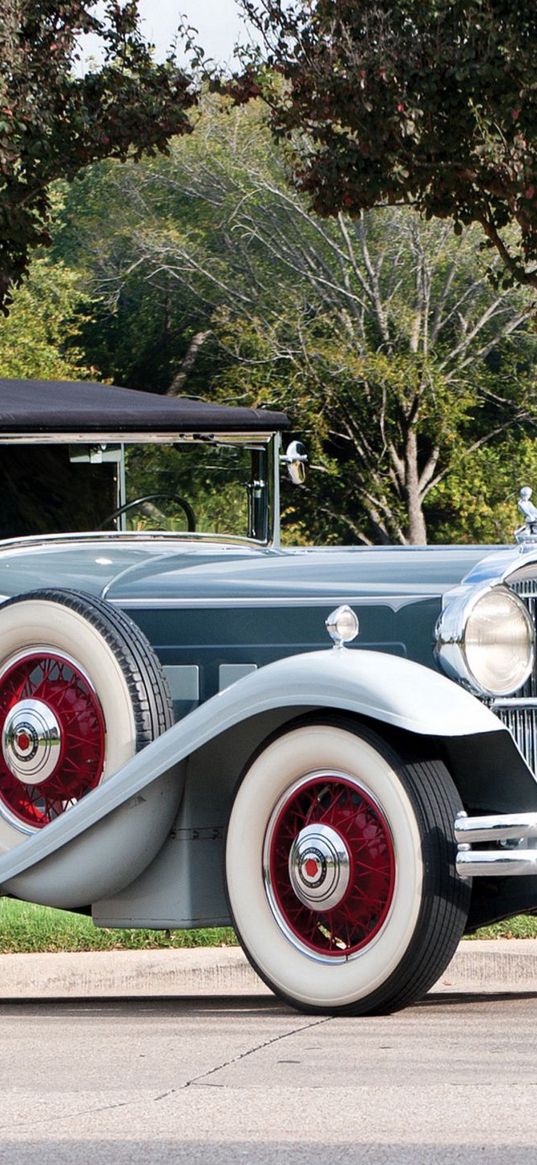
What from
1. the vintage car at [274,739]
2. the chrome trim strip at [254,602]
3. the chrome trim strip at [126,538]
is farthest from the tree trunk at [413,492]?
the chrome trim strip at [254,602]

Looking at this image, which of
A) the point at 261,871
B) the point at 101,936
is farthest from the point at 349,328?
the point at 261,871

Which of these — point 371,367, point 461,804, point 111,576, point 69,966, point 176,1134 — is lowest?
point 69,966

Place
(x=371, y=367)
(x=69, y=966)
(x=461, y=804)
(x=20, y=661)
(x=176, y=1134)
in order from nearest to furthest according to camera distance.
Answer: (x=176, y=1134)
(x=461, y=804)
(x=20, y=661)
(x=69, y=966)
(x=371, y=367)

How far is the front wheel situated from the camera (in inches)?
172

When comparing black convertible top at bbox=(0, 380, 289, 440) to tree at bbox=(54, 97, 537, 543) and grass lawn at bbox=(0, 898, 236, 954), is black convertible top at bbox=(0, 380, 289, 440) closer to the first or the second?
grass lawn at bbox=(0, 898, 236, 954)

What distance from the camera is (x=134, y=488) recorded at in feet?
20.8

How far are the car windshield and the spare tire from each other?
2.53ft

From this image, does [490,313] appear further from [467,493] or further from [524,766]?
[524,766]

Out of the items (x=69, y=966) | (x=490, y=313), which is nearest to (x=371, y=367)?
(x=490, y=313)

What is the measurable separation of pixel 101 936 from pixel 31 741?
6.89ft

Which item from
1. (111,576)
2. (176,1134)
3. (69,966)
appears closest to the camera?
(176,1134)

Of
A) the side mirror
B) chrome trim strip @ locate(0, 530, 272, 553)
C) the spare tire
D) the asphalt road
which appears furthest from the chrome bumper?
the side mirror

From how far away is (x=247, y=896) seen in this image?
183 inches

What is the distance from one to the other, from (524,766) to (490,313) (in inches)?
746
